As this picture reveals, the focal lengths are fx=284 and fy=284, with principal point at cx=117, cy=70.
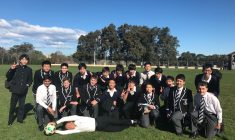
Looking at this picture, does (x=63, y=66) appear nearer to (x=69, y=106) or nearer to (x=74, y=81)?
(x=74, y=81)

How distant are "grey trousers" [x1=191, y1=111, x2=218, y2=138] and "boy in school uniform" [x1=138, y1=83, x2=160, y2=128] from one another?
1164 mm

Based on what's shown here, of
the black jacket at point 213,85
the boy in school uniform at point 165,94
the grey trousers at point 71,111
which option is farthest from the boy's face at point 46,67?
the black jacket at point 213,85

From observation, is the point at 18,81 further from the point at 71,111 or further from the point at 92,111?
the point at 92,111

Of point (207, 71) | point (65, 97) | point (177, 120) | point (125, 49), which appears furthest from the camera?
point (125, 49)

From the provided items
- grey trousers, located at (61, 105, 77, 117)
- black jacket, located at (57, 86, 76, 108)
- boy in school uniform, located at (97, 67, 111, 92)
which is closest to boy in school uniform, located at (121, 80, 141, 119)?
boy in school uniform, located at (97, 67, 111, 92)

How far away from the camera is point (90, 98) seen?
8.57m

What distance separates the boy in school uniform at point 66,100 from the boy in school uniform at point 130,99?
1478 mm

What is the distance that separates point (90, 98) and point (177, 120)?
2740 millimetres

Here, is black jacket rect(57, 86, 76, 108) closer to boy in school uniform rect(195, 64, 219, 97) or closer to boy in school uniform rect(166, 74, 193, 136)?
boy in school uniform rect(166, 74, 193, 136)

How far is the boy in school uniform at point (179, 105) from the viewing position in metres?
7.21

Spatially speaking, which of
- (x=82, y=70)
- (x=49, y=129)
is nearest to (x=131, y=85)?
(x=82, y=70)

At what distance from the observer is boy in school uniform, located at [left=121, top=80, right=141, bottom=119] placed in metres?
8.28

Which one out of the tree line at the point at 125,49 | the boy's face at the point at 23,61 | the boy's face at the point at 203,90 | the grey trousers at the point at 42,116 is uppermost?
the tree line at the point at 125,49

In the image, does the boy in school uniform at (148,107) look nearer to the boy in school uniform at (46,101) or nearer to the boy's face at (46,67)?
the boy in school uniform at (46,101)
